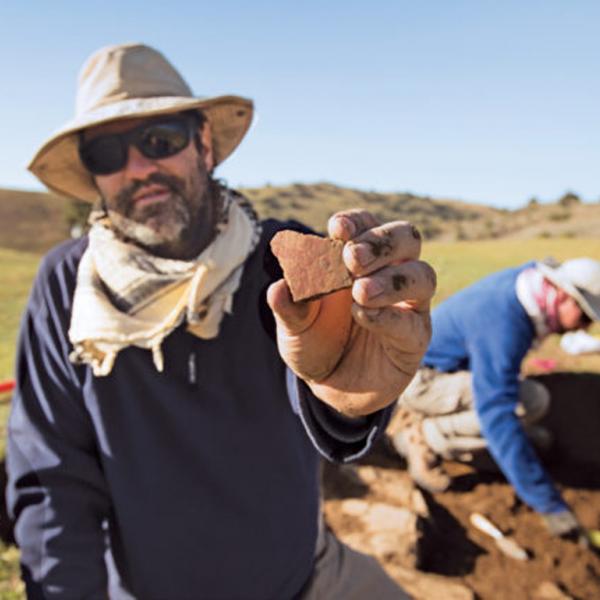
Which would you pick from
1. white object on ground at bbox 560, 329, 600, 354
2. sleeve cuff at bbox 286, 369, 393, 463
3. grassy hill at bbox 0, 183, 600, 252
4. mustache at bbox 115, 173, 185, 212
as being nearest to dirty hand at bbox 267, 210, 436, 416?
sleeve cuff at bbox 286, 369, 393, 463

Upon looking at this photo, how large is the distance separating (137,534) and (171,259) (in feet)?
3.68

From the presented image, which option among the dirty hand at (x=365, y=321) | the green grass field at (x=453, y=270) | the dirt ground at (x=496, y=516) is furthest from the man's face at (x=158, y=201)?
the green grass field at (x=453, y=270)

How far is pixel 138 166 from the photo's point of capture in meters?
2.40

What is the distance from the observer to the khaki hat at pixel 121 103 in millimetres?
2484

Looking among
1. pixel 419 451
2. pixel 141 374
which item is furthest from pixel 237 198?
pixel 419 451

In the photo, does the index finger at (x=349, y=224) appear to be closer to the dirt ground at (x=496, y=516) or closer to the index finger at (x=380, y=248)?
the index finger at (x=380, y=248)

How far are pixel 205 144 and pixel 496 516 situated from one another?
3.42 metres

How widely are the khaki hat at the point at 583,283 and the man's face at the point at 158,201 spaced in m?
2.55

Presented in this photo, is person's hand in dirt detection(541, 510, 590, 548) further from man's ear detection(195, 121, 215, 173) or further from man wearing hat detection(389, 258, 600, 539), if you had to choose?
man's ear detection(195, 121, 215, 173)

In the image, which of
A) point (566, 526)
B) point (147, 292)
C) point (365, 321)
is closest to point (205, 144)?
point (147, 292)

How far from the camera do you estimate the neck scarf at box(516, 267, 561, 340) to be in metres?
3.88

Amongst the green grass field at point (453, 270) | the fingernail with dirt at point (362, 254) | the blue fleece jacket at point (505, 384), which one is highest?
the fingernail with dirt at point (362, 254)

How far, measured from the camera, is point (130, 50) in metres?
2.78

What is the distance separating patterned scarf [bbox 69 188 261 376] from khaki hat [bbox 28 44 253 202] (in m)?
0.52
